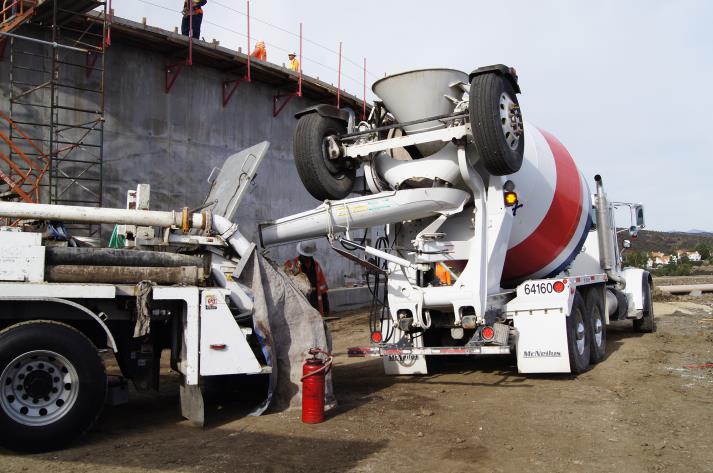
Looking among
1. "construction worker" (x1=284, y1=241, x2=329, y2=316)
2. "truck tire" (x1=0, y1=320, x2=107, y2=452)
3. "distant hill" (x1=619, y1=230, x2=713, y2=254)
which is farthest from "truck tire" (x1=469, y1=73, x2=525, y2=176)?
"distant hill" (x1=619, y1=230, x2=713, y2=254)

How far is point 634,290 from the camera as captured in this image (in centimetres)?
1235

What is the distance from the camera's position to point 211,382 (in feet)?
23.7

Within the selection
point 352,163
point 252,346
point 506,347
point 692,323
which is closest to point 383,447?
point 252,346

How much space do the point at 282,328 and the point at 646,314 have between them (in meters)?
8.82

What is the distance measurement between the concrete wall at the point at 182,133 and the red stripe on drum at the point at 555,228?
28.0 feet

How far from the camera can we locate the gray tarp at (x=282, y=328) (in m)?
6.48

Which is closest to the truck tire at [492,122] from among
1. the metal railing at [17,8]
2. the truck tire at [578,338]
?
the truck tire at [578,338]

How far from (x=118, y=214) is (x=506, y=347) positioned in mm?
4241

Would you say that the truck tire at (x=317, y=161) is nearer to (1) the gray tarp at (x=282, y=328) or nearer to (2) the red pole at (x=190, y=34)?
(1) the gray tarp at (x=282, y=328)

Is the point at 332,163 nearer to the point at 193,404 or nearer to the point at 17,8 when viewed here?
the point at 193,404

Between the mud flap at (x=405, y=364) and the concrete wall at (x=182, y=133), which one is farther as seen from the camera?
the concrete wall at (x=182, y=133)

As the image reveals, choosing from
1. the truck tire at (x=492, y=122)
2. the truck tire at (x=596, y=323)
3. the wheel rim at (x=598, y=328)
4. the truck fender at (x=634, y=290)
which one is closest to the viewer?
the truck tire at (x=492, y=122)

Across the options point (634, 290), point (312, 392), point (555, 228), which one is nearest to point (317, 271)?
point (634, 290)

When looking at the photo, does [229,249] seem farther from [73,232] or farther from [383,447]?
[73,232]
